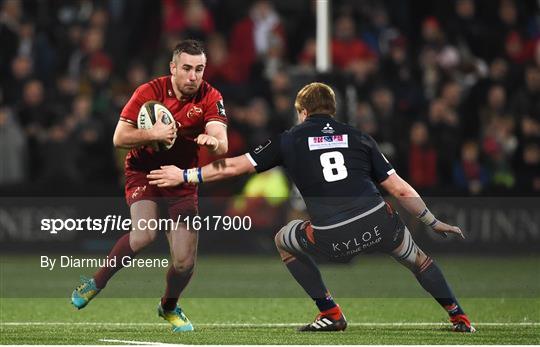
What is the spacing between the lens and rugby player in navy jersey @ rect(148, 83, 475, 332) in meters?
10.2

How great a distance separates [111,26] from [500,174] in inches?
253

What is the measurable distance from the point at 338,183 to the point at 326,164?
0.16 meters

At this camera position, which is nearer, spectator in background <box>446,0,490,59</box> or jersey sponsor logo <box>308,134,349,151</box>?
jersey sponsor logo <box>308,134,349,151</box>

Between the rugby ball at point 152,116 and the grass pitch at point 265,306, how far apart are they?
123cm

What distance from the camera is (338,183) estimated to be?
10.2 meters

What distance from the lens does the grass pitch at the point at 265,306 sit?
10.3m

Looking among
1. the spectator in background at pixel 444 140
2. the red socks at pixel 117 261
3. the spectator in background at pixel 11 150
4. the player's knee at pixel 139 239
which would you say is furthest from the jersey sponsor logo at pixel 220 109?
the spectator in background at pixel 11 150

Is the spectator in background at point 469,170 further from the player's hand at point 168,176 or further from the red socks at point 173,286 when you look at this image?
the player's hand at point 168,176

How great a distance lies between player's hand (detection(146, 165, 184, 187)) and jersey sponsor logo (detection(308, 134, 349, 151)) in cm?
97

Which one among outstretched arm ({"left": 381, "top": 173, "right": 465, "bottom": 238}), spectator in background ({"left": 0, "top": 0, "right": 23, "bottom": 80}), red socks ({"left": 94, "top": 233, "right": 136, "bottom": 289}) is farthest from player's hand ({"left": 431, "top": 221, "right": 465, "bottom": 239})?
spectator in background ({"left": 0, "top": 0, "right": 23, "bottom": 80})

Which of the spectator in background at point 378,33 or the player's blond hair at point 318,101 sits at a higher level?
the player's blond hair at point 318,101

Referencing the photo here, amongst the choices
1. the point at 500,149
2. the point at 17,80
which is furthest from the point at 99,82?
the point at 500,149

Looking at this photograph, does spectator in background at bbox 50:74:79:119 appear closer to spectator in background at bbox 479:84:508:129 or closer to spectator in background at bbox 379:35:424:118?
spectator in background at bbox 379:35:424:118

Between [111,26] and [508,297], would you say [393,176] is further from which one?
[111,26]
